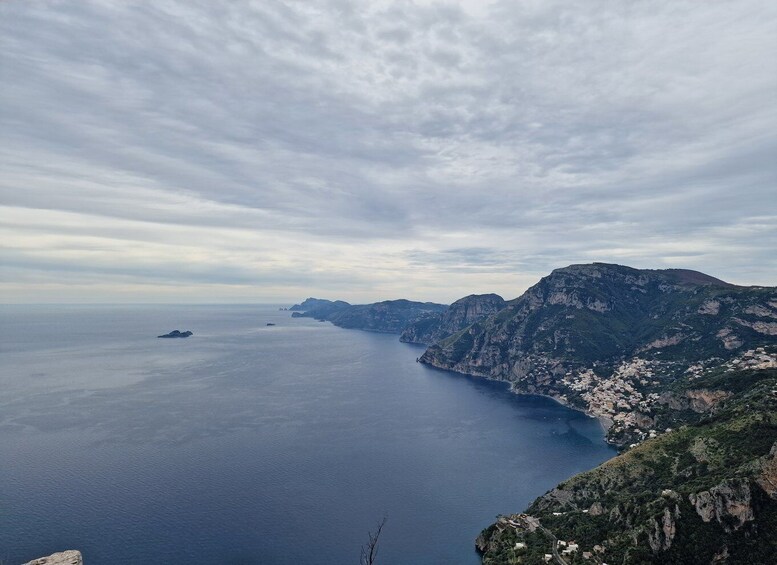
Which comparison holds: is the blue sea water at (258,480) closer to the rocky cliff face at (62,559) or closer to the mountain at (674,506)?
the rocky cliff face at (62,559)

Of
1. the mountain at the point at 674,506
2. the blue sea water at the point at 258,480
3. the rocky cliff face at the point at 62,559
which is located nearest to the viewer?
the mountain at the point at 674,506

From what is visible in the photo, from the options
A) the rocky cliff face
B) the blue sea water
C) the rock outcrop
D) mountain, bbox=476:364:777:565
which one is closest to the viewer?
mountain, bbox=476:364:777:565

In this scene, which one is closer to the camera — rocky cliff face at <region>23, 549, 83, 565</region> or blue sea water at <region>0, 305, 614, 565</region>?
rocky cliff face at <region>23, 549, 83, 565</region>

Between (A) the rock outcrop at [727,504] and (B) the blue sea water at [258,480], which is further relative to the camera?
(B) the blue sea water at [258,480]

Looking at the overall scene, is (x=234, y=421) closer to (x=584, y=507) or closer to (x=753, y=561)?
(x=584, y=507)

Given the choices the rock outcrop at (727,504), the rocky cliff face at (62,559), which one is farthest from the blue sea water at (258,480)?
the rock outcrop at (727,504)

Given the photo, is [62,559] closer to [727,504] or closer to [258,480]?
[258,480]

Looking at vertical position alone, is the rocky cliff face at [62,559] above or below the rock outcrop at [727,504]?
below

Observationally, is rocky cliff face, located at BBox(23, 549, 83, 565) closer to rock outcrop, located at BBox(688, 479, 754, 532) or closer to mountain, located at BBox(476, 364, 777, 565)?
mountain, located at BBox(476, 364, 777, 565)

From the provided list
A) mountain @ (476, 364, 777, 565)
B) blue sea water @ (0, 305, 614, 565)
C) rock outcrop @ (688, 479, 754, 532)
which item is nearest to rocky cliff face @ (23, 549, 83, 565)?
blue sea water @ (0, 305, 614, 565)
